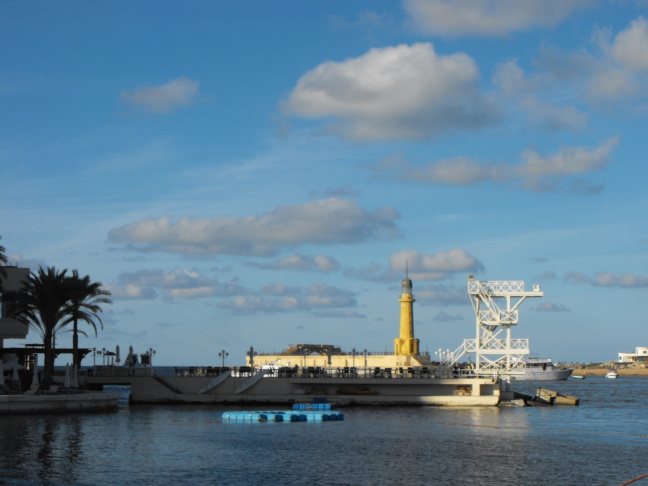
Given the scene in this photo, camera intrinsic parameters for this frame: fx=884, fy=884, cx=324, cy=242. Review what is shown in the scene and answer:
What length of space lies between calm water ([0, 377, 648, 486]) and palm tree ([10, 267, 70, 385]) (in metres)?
8.01

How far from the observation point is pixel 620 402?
9400cm

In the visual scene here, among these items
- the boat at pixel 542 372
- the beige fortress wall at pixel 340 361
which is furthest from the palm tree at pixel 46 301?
the boat at pixel 542 372

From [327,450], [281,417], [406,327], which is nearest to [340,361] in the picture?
[406,327]

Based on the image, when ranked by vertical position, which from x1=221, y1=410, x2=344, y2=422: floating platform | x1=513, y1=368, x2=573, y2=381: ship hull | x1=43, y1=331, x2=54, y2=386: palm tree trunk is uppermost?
x1=43, y1=331, x2=54, y2=386: palm tree trunk

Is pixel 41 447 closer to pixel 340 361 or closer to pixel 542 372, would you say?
pixel 340 361

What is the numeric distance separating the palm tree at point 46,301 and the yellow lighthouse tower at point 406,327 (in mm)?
54575

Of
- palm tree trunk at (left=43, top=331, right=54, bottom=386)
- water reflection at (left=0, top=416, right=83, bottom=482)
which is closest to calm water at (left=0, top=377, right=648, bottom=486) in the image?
water reflection at (left=0, top=416, right=83, bottom=482)

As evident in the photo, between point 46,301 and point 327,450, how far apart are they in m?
30.9

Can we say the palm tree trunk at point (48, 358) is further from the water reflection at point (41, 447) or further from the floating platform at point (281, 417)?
the floating platform at point (281, 417)

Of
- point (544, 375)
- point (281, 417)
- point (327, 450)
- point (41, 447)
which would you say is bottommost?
point (544, 375)

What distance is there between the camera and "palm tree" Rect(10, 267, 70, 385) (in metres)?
67.6

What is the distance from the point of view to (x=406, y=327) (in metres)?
116

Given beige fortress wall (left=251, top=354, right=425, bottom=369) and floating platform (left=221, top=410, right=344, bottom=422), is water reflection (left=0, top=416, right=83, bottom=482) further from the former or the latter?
beige fortress wall (left=251, top=354, right=425, bottom=369)

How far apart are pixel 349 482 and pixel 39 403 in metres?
32.5
